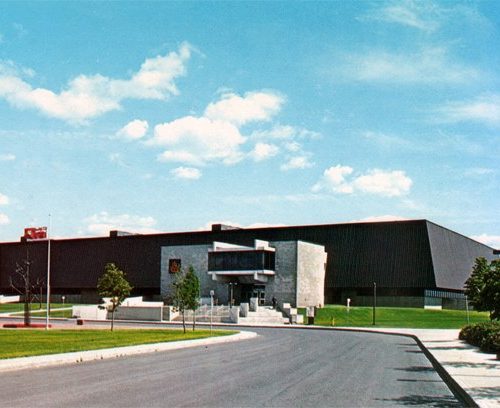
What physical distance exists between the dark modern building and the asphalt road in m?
61.3

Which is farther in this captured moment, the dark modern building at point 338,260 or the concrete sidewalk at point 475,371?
the dark modern building at point 338,260

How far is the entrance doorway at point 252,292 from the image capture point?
292 ft

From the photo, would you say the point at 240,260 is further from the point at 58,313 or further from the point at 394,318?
the point at 58,313

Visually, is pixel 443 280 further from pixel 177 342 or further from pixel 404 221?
pixel 177 342

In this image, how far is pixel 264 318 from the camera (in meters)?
74.0

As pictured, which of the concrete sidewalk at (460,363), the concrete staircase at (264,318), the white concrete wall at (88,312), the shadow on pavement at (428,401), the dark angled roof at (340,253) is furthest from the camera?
the dark angled roof at (340,253)

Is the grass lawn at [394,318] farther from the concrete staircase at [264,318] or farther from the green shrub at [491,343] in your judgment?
the green shrub at [491,343]

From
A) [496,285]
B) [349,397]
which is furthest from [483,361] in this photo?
[349,397]

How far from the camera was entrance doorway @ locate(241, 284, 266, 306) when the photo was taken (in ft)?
292

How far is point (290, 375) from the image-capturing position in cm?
1852

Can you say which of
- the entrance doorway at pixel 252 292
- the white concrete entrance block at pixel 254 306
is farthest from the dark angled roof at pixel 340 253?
the white concrete entrance block at pixel 254 306

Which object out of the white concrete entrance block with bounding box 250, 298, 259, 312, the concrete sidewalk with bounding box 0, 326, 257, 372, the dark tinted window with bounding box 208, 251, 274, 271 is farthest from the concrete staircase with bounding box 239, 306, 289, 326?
the concrete sidewalk with bounding box 0, 326, 257, 372

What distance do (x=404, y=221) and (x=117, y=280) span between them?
1988 inches

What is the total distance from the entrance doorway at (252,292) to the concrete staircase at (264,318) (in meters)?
9.89
